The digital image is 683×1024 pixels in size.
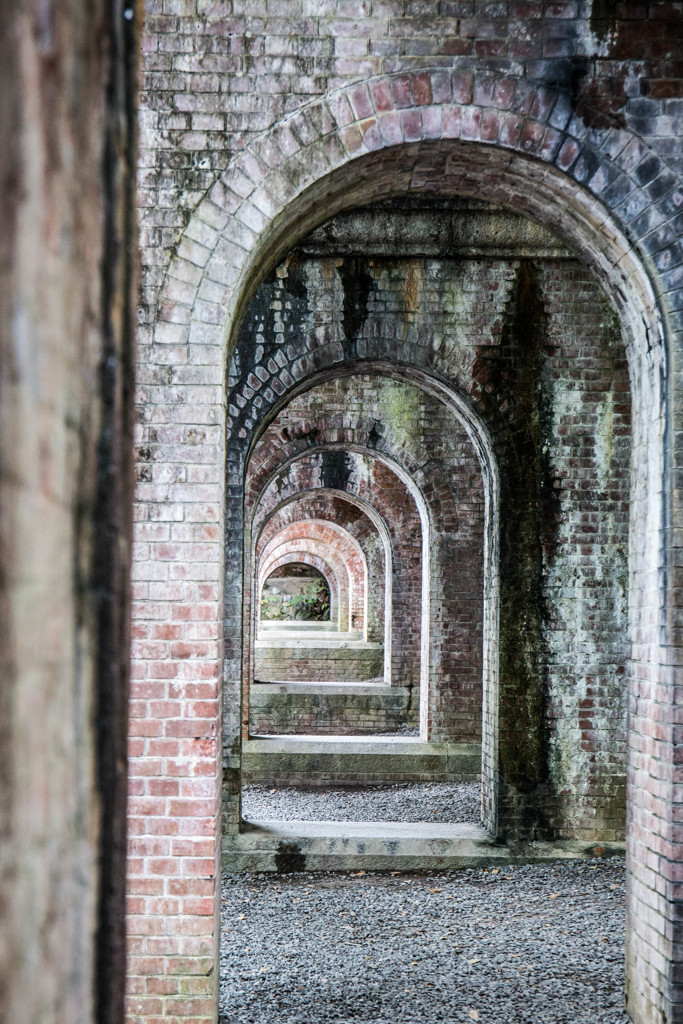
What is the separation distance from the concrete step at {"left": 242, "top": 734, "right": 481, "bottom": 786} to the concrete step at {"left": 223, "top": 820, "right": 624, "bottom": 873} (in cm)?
367

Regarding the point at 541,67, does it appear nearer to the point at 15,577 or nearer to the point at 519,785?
the point at 15,577

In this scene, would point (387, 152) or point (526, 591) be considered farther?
point (526, 591)

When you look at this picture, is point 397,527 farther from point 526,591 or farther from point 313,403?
point 526,591

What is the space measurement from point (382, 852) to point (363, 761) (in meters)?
3.91

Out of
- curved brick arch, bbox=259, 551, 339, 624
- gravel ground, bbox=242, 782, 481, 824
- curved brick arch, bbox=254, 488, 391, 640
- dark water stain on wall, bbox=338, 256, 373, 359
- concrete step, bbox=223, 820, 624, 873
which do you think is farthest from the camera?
curved brick arch, bbox=259, 551, 339, 624

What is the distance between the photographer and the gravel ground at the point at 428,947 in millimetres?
5039

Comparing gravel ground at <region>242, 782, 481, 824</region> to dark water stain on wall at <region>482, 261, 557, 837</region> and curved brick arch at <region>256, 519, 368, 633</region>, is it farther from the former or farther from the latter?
curved brick arch at <region>256, 519, 368, 633</region>

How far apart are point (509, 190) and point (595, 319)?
365 centimetres

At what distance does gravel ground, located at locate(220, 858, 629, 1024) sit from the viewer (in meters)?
5.04

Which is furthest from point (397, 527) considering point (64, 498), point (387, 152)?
point (64, 498)

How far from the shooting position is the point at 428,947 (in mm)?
6113

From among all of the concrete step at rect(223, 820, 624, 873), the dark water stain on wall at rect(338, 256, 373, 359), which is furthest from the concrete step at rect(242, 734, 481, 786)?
the dark water stain on wall at rect(338, 256, 373, 359)

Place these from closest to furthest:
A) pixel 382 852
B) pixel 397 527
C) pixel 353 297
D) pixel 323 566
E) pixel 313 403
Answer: pixel 382 852 < pixel 353 297 < pixel 313 403 < pixel 397 527 < pixel 323 566

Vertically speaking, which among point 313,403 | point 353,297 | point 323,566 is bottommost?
point 323,566
